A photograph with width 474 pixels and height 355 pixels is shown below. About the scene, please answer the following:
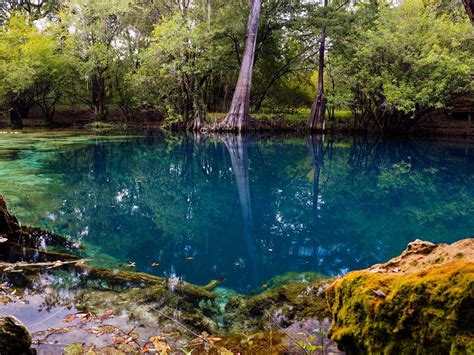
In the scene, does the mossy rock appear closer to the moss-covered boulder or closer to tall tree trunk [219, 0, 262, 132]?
the moss-covered boulder

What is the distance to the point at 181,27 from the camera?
21.2 meters

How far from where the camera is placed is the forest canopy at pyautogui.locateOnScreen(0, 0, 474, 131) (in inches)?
707

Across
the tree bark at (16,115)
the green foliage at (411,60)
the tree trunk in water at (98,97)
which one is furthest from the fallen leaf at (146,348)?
the tree bark at (16,115)

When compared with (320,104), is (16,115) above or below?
below

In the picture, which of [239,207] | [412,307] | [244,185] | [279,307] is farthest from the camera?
[244,185]

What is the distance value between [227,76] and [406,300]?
83.5 feet

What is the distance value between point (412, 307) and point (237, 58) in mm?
24019

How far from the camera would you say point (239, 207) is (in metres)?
6.77

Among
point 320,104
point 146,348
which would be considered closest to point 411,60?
point 320,104

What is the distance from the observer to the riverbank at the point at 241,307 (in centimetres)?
172

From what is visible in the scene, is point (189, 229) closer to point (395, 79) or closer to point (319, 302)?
point (319, 302)

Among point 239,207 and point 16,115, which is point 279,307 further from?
point 16,115

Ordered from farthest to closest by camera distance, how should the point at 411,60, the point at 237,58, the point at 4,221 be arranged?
the point at 237,58 → the point at 411,60 → the point at 4,221

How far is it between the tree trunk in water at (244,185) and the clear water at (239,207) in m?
0.03
